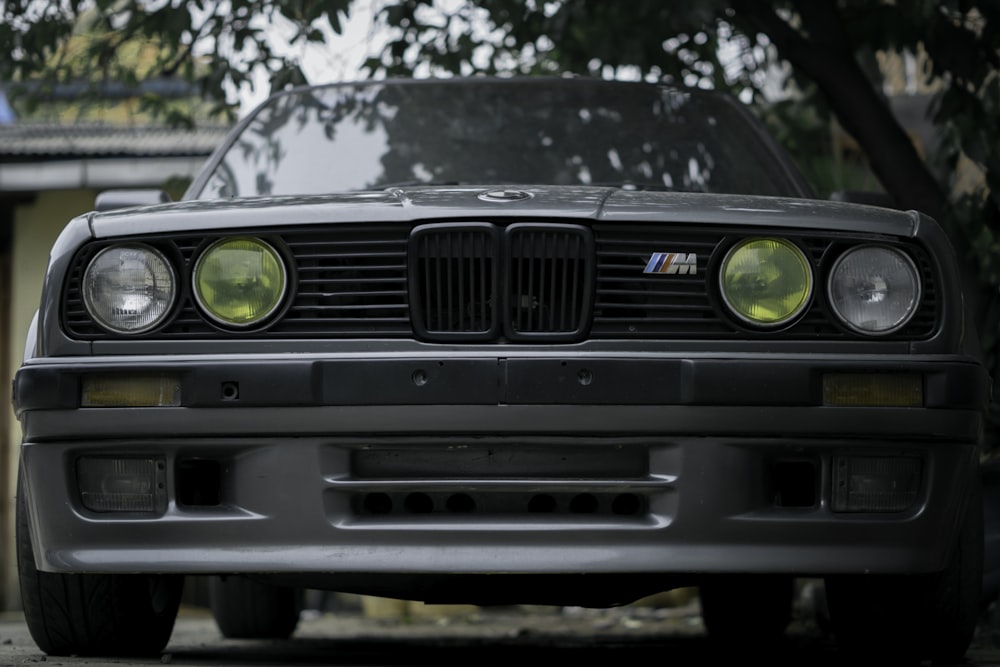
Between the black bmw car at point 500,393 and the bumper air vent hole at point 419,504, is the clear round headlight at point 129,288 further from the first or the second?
the bumper air vent hole at point 419,504

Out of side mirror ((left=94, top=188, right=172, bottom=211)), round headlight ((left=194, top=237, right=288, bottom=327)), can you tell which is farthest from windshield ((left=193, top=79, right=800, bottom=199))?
round headlight ((left=194, top=237, right=288, bottom=327))

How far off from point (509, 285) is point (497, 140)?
4.66 feet

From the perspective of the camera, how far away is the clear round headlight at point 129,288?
11.2 feet

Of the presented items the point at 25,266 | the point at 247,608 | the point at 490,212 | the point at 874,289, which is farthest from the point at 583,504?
the point at 25,266

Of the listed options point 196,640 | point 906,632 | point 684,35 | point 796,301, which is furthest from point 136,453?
point 684,35

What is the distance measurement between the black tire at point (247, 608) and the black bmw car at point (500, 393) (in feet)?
9.12

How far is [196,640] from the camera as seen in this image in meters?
6.02

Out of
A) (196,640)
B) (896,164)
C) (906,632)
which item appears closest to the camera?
(906,632)

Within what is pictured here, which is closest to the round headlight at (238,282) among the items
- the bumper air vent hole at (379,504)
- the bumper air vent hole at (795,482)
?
the bumper air vent hole at (379,504)

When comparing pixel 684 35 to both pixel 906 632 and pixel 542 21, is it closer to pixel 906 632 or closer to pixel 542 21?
pixel 542 21

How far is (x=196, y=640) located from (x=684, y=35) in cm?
394

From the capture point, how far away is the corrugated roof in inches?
416

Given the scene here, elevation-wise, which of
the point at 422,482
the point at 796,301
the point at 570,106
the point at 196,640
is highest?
the point at 570,106

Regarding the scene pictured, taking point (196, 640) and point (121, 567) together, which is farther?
point (196, 640)
